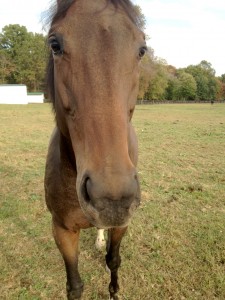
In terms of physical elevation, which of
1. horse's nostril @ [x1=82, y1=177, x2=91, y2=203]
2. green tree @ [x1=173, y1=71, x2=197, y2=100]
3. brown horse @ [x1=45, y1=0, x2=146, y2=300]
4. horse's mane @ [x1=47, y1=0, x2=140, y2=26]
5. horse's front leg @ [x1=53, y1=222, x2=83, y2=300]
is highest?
green tree @ [x1=173, y1=71, x2=197, y2=100]

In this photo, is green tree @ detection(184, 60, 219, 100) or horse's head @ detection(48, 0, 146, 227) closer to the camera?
horse's head @ detection(48, 0, 146, 227)

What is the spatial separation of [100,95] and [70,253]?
1809mm

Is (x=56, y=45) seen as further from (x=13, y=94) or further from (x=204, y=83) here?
(x=204, y=83)

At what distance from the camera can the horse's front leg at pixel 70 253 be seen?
2713 millimetres

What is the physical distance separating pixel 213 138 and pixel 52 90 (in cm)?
1174

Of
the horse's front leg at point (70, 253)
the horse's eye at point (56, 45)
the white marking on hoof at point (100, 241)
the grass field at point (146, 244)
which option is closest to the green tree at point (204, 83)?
the grass field at point (146, 244)

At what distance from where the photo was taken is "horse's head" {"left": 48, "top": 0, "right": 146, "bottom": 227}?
4.61 ft

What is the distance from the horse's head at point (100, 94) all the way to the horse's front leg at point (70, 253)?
131 centimetres

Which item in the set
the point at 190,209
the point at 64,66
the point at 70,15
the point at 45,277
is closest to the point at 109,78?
the point at 64,66

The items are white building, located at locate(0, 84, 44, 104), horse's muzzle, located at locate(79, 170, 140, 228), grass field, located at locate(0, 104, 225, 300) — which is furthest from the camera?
white building, located at locate(0, 84, 44, 104)

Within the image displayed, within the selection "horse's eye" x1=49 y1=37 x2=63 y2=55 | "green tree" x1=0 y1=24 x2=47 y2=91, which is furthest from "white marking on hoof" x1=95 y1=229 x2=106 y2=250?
"green tree" x1=0 y1=24 x2=47 y2=91

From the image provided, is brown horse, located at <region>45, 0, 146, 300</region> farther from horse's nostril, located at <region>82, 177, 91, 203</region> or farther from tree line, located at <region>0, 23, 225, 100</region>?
tree line, located at <region>0, 23, 225, 100</region>

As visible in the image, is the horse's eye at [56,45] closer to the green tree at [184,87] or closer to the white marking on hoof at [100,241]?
the white marking on hoof at [100,241]

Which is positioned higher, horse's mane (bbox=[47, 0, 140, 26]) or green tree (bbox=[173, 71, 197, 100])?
green tree (bbox=[173, 71, 197, 100])
